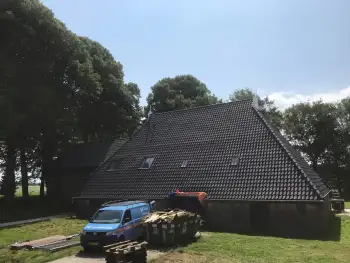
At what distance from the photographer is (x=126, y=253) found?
1175cm

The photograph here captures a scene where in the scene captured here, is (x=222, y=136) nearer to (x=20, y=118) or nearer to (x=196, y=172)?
(x=196, y=172)

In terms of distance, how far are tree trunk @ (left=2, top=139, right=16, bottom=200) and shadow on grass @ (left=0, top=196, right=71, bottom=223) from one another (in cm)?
71

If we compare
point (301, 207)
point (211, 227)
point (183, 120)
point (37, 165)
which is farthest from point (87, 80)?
point (301, 207)

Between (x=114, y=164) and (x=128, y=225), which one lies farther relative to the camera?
(x=114, y=164)

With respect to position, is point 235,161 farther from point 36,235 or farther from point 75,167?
point 75,167

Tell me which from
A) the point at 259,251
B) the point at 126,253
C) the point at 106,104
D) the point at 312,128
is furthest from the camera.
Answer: the point at 312,128

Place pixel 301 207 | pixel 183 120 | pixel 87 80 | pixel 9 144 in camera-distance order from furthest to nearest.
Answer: pixel 87 80 < pixel 9 144 < pixel 183 120 < pixel 301 207

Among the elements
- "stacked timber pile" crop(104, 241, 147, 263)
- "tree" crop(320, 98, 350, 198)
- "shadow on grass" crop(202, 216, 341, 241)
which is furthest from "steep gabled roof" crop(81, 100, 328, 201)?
"tree" crop(320, 98, 350, 198)

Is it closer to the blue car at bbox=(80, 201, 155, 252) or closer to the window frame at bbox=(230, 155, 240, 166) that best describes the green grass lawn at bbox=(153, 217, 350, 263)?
the blue car at bbox=(80, 201, 155, 252)

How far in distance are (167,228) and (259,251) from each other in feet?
12.8

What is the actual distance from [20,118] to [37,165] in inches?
408

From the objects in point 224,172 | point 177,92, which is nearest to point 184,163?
point 224,172

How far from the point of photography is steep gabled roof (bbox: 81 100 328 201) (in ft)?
63.4

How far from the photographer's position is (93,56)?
1693 inches
